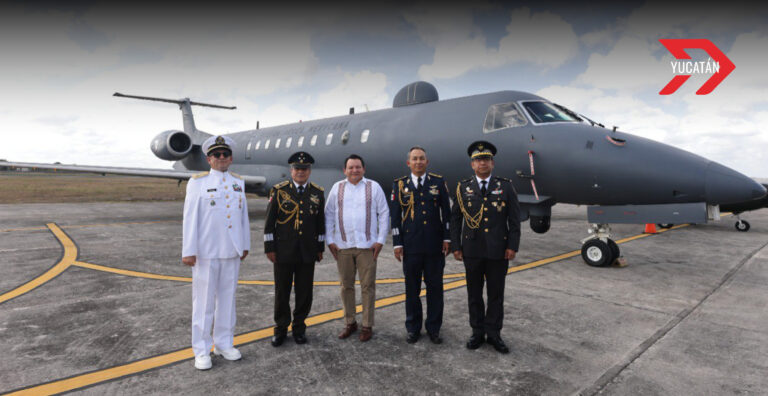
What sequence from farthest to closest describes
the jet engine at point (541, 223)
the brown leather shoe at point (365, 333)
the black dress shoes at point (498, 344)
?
the jet engine at point (541, 223)
the brown leather shoe at point (365, 333)
the black dress shoes at point (498, 344)

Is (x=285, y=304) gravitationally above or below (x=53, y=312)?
above

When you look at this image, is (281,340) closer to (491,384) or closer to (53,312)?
(491,384)

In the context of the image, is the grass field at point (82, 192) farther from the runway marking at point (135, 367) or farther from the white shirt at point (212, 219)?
the white shirt at point (212, 219)

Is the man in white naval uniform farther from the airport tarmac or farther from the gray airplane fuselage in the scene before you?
the gray airplane fuselage

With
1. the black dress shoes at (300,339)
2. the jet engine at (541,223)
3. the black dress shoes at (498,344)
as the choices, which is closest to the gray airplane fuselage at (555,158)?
the jet engine at (541,223)

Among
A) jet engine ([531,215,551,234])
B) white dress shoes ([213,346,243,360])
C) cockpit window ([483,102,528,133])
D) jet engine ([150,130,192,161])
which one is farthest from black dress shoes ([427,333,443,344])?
jet engine ([150,130,192,161])

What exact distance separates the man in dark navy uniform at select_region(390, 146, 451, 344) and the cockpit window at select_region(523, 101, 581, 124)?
3.89m

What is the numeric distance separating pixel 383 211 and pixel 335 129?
7.34m

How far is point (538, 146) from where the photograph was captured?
6.59 m

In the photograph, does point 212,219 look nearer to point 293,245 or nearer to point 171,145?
point 293,245

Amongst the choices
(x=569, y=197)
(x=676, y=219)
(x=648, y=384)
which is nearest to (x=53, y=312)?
(x=648, y=384)

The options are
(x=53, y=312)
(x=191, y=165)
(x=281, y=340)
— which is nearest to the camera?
(x=281, y=340)

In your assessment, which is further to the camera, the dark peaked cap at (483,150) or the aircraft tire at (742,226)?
the aircraft tire at (742,226)

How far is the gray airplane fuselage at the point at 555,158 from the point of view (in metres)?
5.69
